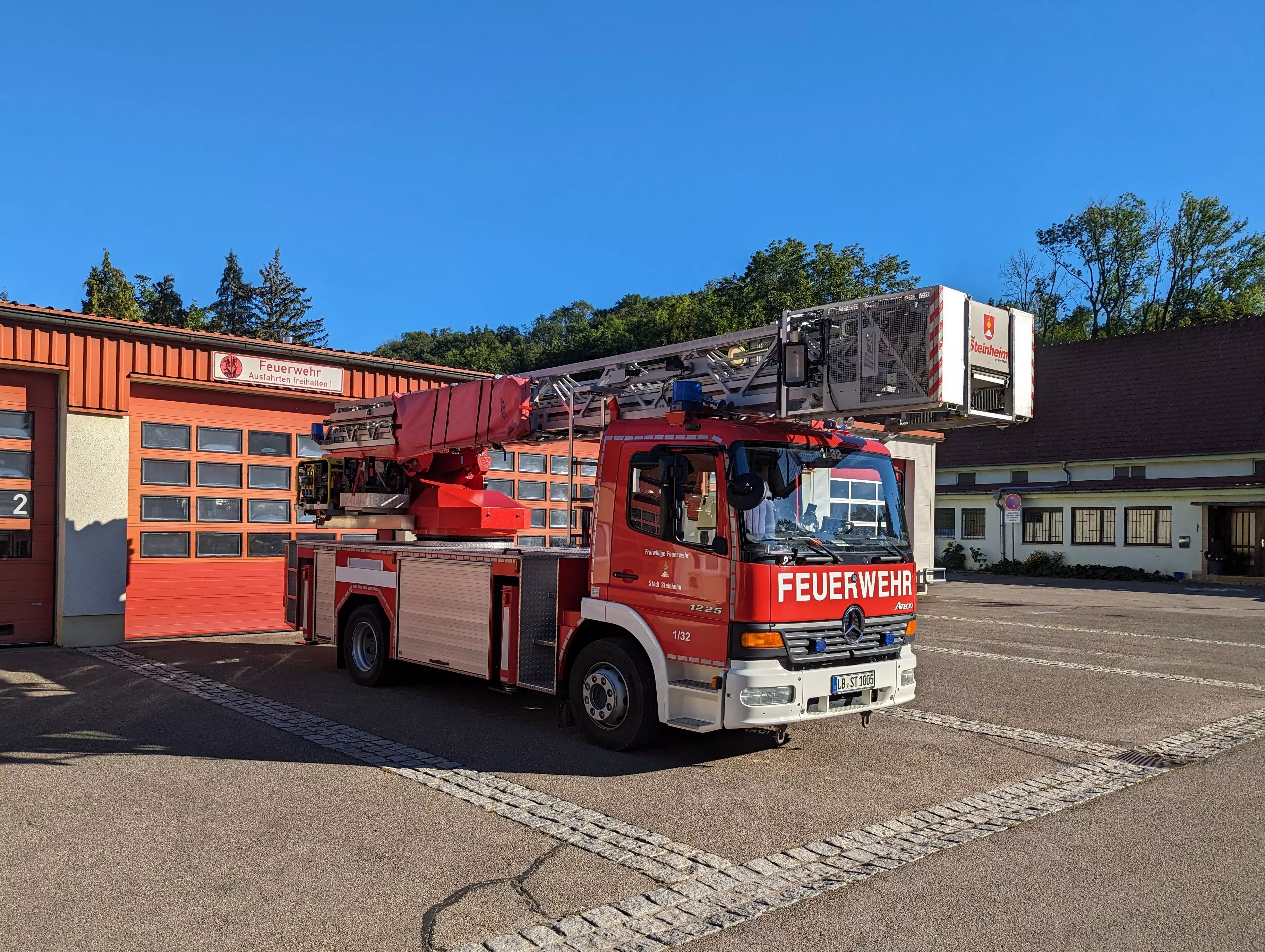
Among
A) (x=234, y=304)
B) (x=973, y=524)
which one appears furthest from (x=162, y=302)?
(x=973, y=524)

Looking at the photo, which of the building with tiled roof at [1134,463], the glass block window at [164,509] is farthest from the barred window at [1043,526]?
the glass block window at [164,509]

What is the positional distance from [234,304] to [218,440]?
7194cm

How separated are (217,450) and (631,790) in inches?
395

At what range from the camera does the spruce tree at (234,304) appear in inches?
3132

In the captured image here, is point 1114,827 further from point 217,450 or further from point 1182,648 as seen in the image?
point 217,450

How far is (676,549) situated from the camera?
7.38 metres

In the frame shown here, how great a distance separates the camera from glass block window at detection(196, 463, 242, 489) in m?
14.3

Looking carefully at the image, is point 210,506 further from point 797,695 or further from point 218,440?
point 797,695

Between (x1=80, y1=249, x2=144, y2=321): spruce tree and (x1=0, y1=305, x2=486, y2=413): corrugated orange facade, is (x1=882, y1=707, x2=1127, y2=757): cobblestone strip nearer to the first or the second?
(x1=0, y1=305, x2=486, y2=413): corrugated orange facade

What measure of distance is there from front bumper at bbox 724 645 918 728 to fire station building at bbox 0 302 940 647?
16.2 ft

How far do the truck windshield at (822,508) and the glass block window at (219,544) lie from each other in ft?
32.2

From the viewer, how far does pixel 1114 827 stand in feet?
20.0

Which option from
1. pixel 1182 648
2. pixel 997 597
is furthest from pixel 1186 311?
pixel 1182 648

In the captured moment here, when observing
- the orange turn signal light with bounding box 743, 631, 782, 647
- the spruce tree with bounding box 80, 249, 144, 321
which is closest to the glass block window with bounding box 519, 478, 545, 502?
the orange turn signal light with bounding box 743, 631, 782, 647
